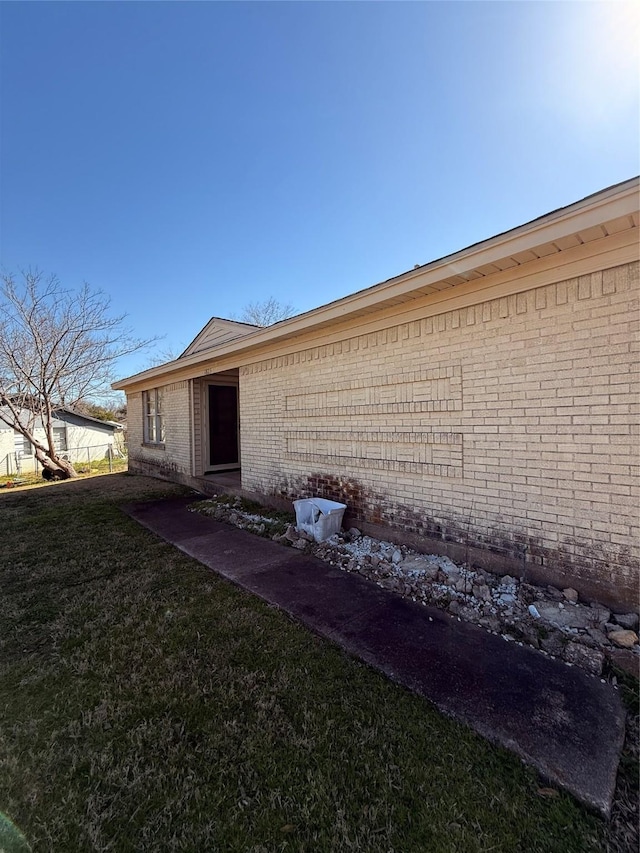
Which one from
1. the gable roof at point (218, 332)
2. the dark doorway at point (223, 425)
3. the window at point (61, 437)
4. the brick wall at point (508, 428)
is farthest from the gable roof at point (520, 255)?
the window at point (61, 437)

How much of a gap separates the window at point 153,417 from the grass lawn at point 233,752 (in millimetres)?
8255

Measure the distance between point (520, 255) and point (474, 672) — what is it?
327 centimetres

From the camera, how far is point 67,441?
2194 cm

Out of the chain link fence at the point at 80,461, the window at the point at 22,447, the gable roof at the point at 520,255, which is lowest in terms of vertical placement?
the chain link fence at the point at 80,461

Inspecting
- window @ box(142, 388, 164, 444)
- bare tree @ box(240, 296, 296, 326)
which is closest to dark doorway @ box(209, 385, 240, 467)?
window @ box(142, 388, 164, 444)

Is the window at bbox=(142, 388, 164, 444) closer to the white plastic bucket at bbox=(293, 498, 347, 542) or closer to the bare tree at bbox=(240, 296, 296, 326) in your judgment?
the white plastic bucket at bbox=(293, 498, 347, 542)

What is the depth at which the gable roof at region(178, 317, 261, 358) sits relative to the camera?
28.6ft

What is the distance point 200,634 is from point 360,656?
121 centimetres

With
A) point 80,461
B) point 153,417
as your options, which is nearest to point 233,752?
point 153,417

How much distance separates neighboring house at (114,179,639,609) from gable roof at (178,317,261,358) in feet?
9.97

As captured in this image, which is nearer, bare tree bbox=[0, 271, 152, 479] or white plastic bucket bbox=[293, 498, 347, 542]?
white plastic bucket bbox=[293, 498, 347, 542]

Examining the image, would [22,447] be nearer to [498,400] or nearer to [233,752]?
[233,752]

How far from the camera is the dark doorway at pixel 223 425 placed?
9.84 meters

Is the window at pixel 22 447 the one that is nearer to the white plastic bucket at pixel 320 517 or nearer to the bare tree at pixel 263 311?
the bare tree at pixel 263 311
